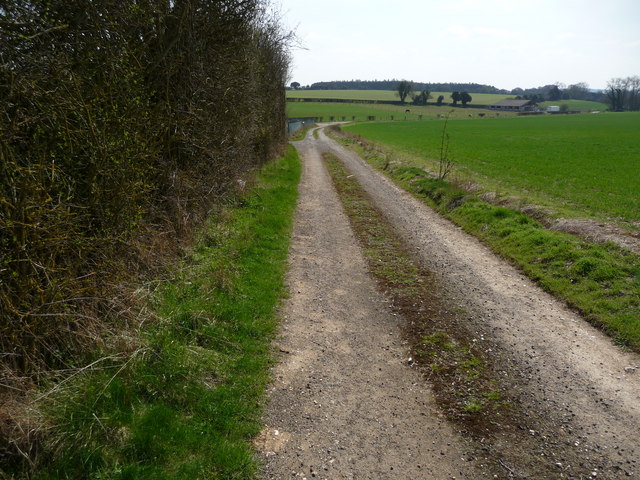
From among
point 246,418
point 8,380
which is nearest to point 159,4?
point 8,380

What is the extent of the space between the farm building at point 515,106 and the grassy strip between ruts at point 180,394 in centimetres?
17341

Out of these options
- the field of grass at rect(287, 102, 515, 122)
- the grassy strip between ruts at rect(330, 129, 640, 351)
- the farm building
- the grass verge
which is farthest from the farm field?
the farm building

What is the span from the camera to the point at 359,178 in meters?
23.4

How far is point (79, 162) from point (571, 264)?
9271 mm

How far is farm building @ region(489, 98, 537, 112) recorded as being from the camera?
158 meters

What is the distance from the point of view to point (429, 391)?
214 inches

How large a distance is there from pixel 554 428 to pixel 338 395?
2.40 metres

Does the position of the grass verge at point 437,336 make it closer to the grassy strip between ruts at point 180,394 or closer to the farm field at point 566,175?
the grassy strip between ruts at point 180,394

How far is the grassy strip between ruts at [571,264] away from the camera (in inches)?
287

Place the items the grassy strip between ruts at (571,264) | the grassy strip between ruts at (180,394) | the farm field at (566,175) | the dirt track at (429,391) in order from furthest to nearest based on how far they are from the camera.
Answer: the farm field at (566,175)
the grassy strip between ruts at (571,264)
the dirt track at (429,391)
the grassy strip between ruts at (180,394)

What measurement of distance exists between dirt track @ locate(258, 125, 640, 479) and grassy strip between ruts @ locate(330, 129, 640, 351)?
346 mm

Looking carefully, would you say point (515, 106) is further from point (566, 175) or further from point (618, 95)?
point (566, 175)

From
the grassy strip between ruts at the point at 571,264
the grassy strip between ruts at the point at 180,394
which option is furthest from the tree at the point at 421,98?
the grassy strip between ruts at the point at 180,394

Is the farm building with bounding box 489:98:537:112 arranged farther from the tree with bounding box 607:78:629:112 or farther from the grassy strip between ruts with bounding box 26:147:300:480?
the grassy strip between ruts with bounding box 26:147:300:480
